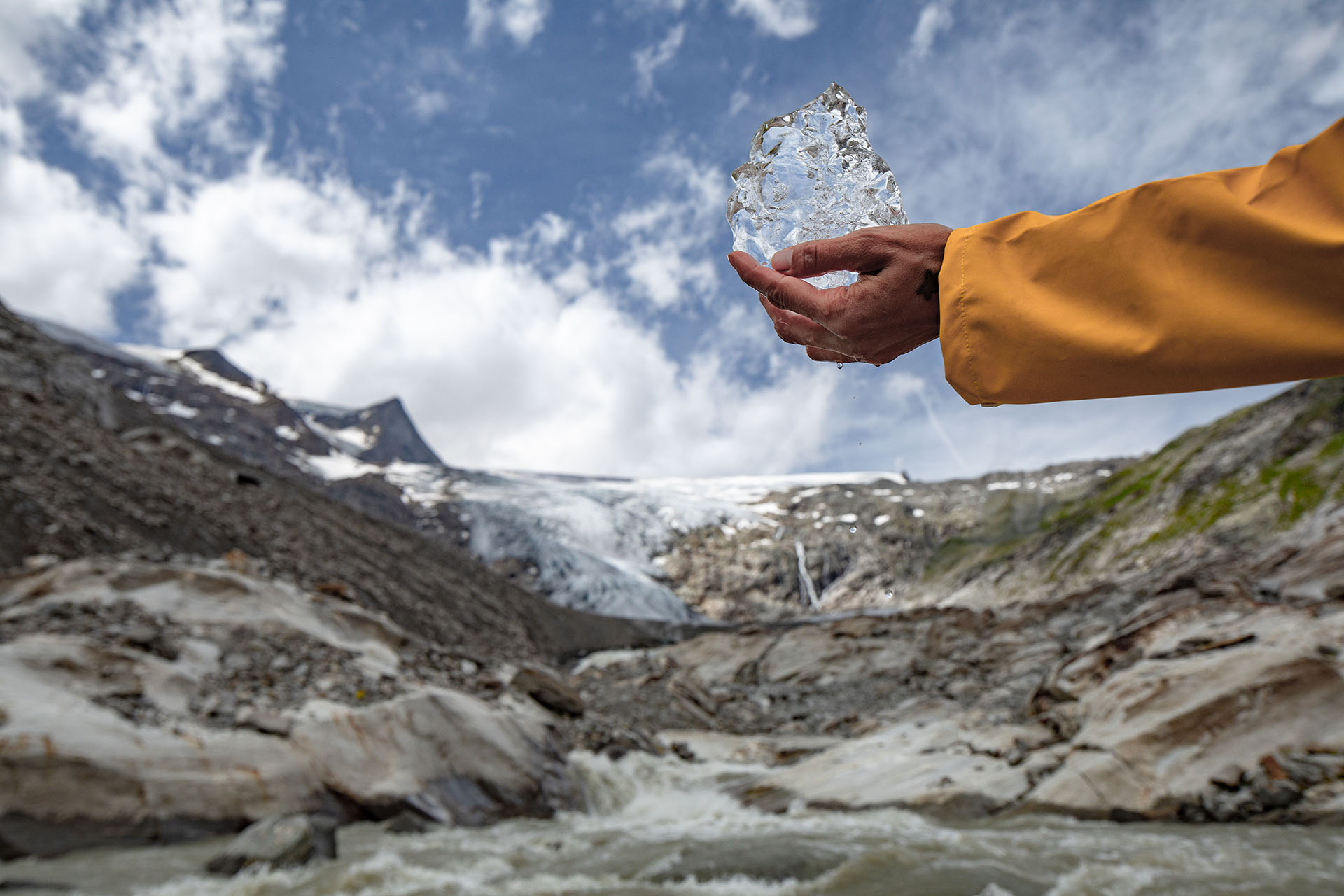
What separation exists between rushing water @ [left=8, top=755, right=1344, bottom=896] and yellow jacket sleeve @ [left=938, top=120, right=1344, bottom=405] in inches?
177

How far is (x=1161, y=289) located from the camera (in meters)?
1.17

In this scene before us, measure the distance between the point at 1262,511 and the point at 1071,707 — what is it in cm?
2825

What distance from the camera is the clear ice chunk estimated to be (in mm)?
2033

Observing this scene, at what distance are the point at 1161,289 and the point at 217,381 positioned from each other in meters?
113

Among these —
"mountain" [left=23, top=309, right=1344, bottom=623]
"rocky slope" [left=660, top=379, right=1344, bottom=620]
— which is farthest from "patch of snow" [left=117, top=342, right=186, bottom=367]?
"rocky slope" [left=660, top=379, right=1344, bottom=620]

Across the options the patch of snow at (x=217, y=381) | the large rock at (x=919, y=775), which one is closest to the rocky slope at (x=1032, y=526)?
the large rock at (x=919, y=775)

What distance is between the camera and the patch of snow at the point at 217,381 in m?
92.8

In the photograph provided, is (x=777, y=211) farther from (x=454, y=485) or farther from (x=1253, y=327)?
(x=454, y=485)

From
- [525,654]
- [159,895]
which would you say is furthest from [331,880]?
[525,654]

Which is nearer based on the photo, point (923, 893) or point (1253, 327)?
point (1253, 327)

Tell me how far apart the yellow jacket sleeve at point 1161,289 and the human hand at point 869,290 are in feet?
0.20

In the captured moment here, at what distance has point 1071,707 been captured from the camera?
892cm

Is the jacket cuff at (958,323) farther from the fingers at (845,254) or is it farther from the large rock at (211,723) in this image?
the large rock at (211,723)

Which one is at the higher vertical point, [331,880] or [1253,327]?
[1253,327]
